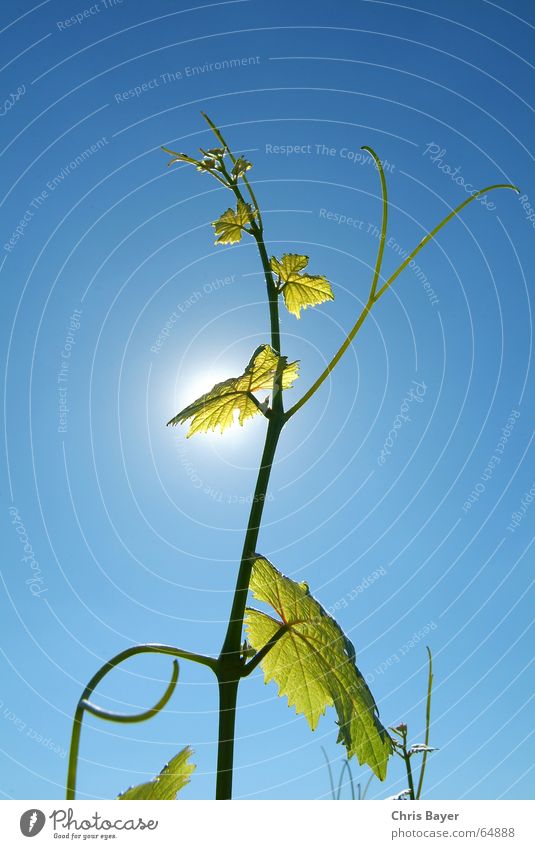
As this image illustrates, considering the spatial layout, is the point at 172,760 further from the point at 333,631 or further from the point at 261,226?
the point at 261,226

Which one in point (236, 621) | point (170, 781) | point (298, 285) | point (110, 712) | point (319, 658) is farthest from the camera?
point (298, 285)

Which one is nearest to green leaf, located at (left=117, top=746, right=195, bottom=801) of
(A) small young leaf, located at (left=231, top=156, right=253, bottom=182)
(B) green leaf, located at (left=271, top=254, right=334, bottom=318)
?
(B) green leaf, located at (left=271, top=254, right=334, bottom=318)

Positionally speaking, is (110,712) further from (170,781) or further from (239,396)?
(239,396)

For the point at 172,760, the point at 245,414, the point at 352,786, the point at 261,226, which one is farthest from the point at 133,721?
the point at 352,786

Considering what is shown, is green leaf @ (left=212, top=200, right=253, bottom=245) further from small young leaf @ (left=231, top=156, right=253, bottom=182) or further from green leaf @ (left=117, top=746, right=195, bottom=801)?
green leaf @ (left=117, top=746, right=195, bottom=801)

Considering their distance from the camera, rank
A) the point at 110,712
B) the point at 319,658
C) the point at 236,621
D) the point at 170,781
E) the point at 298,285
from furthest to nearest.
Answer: the point at 298,285
the point at 319,658
the point at 170,781
the point at 236,621
the point at 110,712

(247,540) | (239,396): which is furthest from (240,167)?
(247,540)
